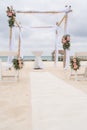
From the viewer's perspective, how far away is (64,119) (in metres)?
3.20

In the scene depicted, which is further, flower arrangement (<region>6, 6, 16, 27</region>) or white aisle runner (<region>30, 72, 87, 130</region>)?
flower arrangement (<region>6, 6, 16, 27</region>)

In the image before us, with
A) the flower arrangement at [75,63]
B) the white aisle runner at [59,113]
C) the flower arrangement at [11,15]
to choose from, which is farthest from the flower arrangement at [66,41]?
the white aisle runner at [59,113]

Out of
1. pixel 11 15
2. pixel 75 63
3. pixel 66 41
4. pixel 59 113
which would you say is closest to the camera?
pixel 59 113

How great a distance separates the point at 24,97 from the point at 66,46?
810 centimetres

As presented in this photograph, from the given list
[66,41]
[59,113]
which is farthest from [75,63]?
[59,113]

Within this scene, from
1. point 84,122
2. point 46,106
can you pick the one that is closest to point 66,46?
point 46,106

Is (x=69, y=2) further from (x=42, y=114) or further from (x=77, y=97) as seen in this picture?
(x=42, y=114)

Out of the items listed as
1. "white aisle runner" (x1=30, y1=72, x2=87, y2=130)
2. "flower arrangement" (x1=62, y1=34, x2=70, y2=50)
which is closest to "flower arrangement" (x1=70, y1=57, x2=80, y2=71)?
"white aisle runner" (x1=30, y1=72, x2=87, y2=130)

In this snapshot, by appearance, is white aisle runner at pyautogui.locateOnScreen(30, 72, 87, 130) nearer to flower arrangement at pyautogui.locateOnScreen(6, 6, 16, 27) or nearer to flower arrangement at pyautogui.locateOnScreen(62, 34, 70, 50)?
flower arrangement at pyautogui.locateOnScreen(62, 34, 70, 50)

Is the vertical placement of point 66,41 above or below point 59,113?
above

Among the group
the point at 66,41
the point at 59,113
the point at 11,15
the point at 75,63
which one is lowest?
the point at 59,113

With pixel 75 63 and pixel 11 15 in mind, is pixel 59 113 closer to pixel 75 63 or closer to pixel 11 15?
pixel 75 63

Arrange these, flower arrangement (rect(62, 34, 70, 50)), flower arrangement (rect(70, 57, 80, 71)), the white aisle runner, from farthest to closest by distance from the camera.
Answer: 1. flower arrangement (rect(62, 34, 70, 50))
2. flower arrangement (rect(70, 57, 80, 71))
3. the white aisle runner

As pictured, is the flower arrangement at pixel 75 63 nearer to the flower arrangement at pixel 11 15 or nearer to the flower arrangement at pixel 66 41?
the flower arrangement at pixel 66 41
